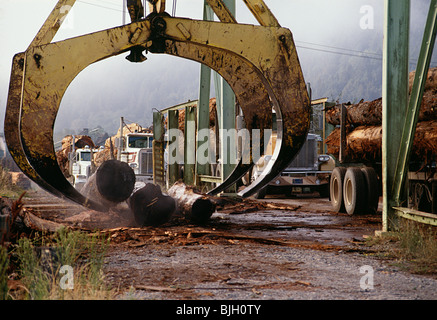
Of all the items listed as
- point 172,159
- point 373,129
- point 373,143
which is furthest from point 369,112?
point 172,159

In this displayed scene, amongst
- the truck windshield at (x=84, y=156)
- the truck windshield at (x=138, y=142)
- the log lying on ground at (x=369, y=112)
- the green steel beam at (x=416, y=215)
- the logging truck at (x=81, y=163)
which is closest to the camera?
the green steel beam at (x=416, y=215)

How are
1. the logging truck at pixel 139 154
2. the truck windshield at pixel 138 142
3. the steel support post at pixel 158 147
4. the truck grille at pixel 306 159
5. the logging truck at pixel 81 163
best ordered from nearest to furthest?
the truck grille at pixel 306 159 → the steel support post at pixel 158 147 → the logging truck at pixel 139 154 → the truck windshield at pixel 138 142 → the logging truck at pixel 81 163

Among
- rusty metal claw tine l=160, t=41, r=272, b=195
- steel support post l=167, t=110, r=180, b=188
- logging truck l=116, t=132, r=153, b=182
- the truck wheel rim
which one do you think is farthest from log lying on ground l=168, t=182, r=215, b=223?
logging truck l=116, t=132, r=153, b=182

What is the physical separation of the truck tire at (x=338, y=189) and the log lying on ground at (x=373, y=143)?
Answer: 0.42 metres

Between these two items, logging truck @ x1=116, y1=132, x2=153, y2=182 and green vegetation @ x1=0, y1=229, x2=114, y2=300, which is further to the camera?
logging truck @ x1=116, y1=132, x2=153, y2=182

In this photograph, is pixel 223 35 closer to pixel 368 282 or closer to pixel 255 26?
pixel 255 26

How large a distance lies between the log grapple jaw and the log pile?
3.26m

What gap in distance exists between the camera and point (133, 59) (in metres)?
5.87

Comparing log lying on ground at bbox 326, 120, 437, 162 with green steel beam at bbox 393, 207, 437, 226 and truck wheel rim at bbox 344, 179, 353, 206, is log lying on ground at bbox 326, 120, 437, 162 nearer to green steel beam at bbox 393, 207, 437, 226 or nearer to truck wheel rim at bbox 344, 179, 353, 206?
truck wheel rim at bbox 344, 179, 353, 206

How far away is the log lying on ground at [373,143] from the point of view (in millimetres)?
7584

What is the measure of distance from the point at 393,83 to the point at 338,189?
4380mm

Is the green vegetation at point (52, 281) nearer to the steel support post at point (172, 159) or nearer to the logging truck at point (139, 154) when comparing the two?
the steel support post at point (172, 159)

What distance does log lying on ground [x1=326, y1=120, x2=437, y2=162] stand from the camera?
7584 mm

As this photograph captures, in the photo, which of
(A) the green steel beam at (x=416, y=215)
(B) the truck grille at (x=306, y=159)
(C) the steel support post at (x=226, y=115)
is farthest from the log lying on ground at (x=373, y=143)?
(B) the truck grille at (x=306, y=159)
